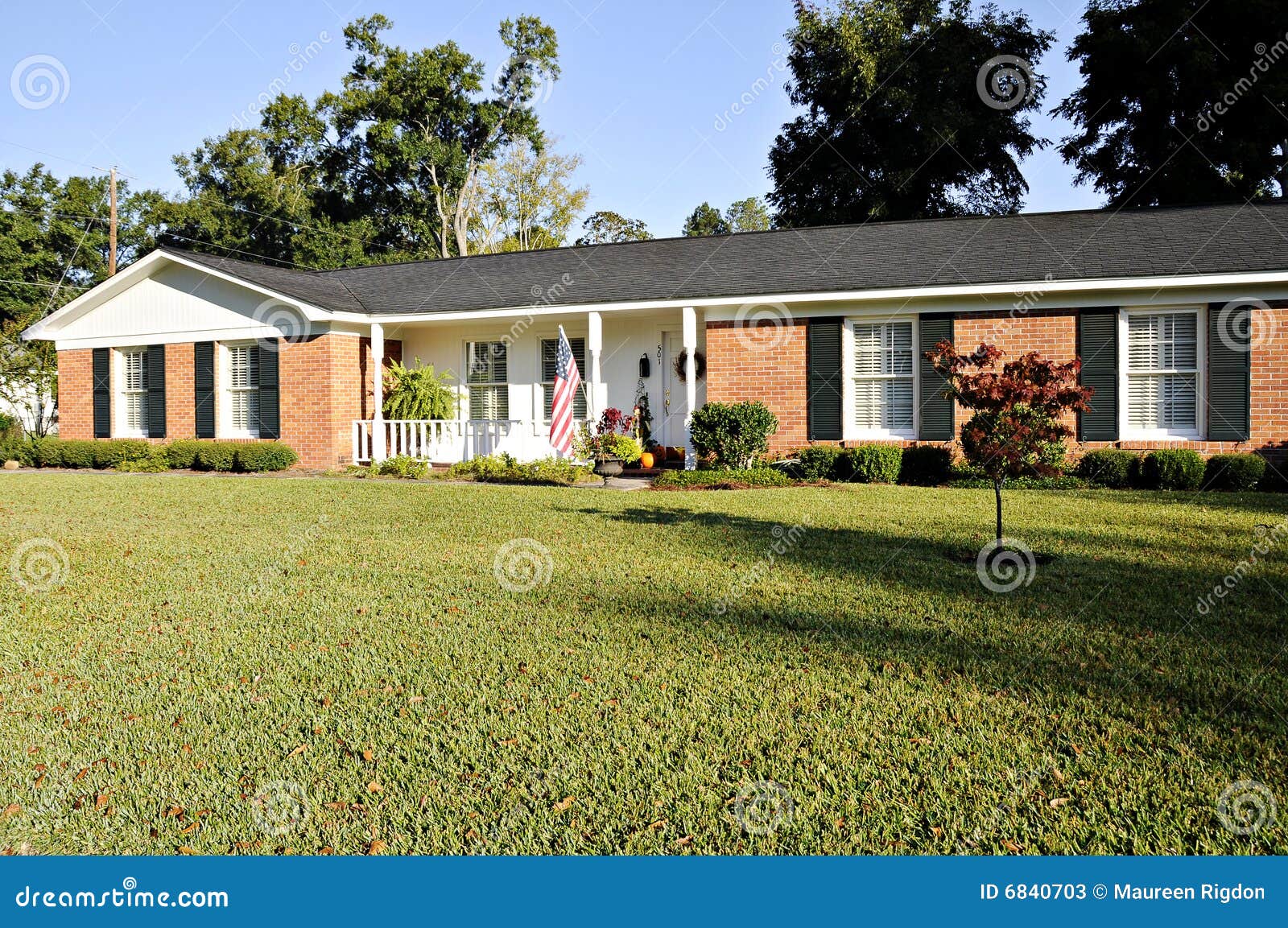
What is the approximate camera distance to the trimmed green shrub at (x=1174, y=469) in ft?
39.0

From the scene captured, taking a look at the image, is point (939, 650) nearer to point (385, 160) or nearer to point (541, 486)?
point (541, 486)

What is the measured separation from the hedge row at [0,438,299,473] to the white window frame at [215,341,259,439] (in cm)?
65

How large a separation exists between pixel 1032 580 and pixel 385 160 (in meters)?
33.8

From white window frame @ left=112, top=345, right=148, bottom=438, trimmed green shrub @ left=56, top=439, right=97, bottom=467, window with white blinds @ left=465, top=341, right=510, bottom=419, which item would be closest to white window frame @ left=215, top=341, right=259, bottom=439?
white window frame @ left=112, top=345, right=148, bottom=438

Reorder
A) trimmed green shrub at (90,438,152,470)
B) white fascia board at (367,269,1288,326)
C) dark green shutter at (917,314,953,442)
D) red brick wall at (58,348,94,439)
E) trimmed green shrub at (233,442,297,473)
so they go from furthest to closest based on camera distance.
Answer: red brick wall at (58,348,94,439), trimmed green shrub at (90,438,152,470), trimmed green shrub at (233,442,297,473), dark green shutter at (917,314,953,442), white fascia board at (367,269,1288,326)

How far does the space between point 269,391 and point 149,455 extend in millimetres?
3115

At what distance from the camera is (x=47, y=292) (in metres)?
33.4

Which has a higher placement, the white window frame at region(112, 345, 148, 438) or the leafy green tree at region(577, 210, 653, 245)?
the leafy green tree at region(577, 210, 653, 245)

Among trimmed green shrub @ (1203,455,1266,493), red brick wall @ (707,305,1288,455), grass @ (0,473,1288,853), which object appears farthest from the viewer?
red brick wall @ (707,305,1288,455)

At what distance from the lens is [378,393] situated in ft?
51.5

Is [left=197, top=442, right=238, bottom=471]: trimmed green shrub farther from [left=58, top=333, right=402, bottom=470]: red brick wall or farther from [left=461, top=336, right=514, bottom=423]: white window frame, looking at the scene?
[left=461, top=336, right=514, bottom=423]: white window frame

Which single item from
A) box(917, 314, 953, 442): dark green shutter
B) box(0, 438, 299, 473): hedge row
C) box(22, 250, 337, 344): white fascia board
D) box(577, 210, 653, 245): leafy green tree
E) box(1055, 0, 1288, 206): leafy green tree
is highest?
box(577, 210, 653, 245): leafy green tree

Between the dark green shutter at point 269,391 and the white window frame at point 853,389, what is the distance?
1087cm

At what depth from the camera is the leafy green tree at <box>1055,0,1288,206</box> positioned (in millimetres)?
22344
